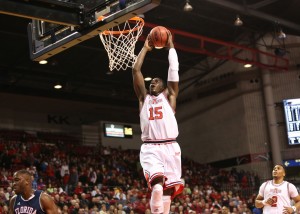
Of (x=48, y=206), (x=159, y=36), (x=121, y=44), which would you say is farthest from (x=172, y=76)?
(x=121, y=44)

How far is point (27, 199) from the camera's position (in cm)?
638

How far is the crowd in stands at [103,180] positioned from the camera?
1703cm

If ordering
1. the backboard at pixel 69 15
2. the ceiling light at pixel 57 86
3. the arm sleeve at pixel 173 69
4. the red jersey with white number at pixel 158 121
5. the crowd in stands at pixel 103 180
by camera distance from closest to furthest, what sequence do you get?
the red jersey with white number at pixel 158 121 < the arm sleeve at pixel 173 69 < the backboard at pixel 69 15 < the crowd in stands at pixel 103 180 < the ceiling light at pixel 57 86

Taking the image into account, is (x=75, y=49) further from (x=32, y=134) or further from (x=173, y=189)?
(x=173, y=189)

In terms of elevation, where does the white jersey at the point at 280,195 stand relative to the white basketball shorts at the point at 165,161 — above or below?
below

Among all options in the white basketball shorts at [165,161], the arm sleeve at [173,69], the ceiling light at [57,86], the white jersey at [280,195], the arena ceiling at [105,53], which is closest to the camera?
the white basketball shorts at [165,161]

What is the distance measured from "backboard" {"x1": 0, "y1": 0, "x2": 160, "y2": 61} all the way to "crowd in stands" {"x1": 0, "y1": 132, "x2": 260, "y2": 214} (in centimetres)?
716

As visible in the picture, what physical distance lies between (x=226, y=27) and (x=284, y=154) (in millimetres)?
7421

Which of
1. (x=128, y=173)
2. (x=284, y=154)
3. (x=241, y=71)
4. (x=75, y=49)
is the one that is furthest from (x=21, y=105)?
(x=284, y=154)

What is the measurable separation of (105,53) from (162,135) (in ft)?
65.9

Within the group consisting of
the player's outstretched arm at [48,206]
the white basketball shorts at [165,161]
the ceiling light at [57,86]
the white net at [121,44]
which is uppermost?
the ceiling light at [57,86]

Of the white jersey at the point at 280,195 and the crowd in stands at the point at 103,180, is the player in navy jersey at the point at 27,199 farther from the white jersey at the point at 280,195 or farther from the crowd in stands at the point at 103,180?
the crowd in stands at the point at 103,180

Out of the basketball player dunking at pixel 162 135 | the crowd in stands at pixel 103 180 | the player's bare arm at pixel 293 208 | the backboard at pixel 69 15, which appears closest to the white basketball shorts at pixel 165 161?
the basketball player dunking at pixel 162 135

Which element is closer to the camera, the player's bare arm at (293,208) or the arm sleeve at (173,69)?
the arm sleeve at (173,69)
